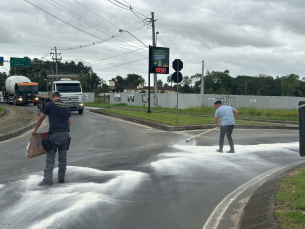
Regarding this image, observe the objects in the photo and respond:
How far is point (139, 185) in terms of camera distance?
689 cm

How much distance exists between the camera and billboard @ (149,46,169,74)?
3225 centimetres

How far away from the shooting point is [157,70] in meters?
33.1

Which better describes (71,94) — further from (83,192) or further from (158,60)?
(83,192)

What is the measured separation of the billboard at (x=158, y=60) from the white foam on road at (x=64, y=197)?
82.1ft

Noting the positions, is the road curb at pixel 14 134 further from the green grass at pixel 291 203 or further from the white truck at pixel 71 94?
the green grass at pixel 291 203

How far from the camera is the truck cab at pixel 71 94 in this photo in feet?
92.8

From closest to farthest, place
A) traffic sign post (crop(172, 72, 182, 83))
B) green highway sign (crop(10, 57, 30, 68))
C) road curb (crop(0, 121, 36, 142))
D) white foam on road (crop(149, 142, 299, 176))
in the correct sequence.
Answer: white foam on road (crop(149, 142, 299, 176)) → road curb (crop(0, 121, 36, 142)) → traffic sign post (crop(172, 72, 182, 83)) → green highway sign (crop(10, 57, 30, 68))

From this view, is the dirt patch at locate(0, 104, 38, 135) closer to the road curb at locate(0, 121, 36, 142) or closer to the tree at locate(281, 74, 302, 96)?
the road curb at locate(0, 121, 36, 142)

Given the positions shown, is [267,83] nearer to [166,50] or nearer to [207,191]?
[166,50]

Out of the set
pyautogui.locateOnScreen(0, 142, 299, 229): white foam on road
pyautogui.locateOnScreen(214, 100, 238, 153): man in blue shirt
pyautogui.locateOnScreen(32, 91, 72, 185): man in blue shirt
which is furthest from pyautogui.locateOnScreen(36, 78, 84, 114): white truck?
pyautogui.locateOnScreen(32, 91, 72, 185): man in blue shirt

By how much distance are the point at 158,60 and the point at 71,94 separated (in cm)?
868

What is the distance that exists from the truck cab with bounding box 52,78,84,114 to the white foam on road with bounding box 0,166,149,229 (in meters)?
21.0

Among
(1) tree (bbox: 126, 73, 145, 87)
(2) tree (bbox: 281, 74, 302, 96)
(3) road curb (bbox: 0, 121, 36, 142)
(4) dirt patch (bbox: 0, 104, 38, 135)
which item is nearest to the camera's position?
(3) road curb (bbox: 0, 121, 36, 142)

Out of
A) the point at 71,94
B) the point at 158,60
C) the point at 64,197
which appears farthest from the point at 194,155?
the point at 158,60
